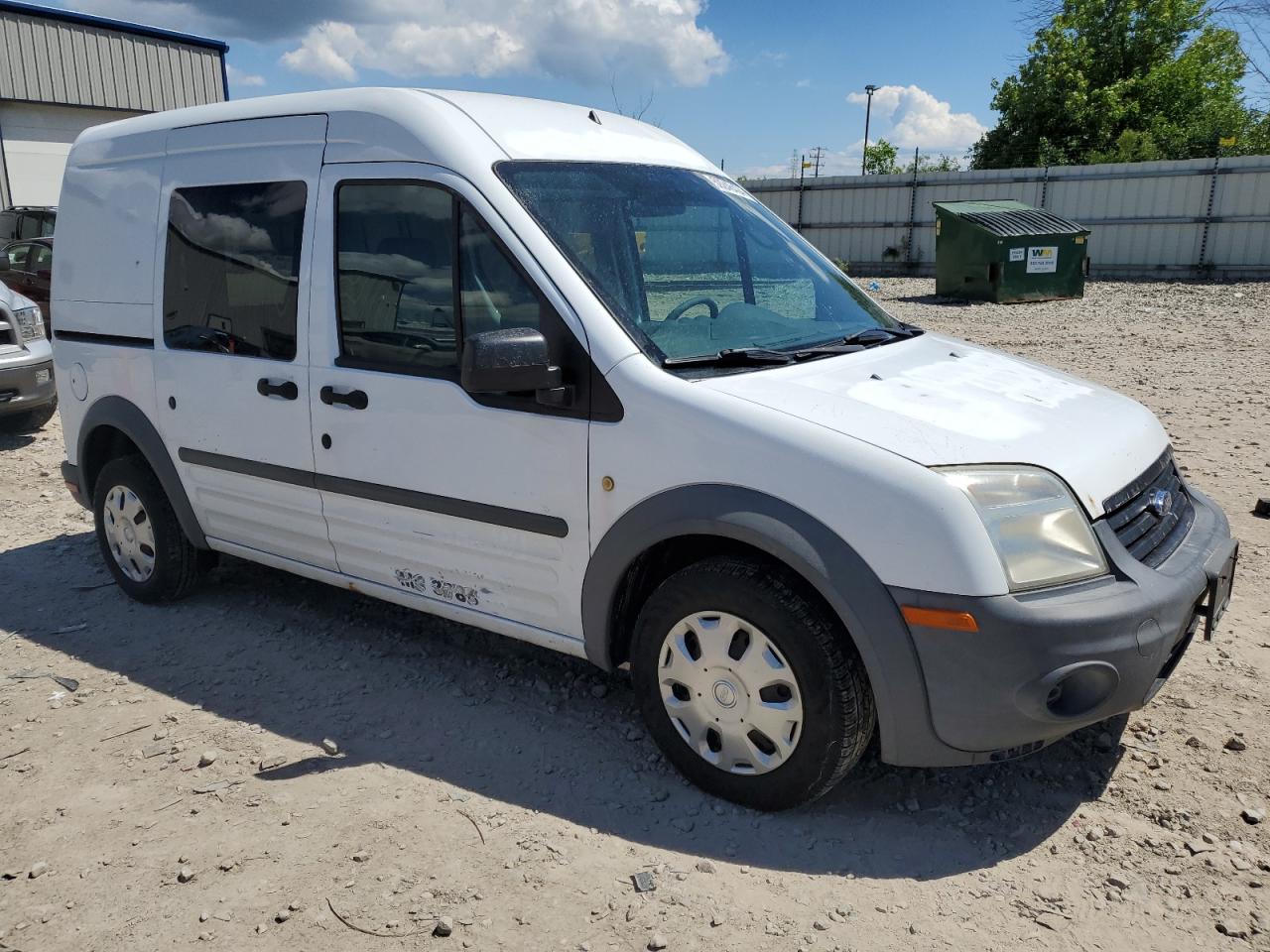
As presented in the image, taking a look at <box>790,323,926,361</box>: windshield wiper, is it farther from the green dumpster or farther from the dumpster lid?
the dumpster lid

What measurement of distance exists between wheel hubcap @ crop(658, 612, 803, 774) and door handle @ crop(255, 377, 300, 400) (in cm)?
175

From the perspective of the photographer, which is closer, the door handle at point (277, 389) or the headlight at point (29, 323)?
the door handle at point (277, 389)

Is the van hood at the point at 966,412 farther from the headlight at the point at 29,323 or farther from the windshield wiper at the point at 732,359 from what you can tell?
the headlight at the point at 29,323

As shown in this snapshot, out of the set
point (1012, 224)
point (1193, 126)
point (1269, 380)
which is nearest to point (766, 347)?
point (1269, 380)

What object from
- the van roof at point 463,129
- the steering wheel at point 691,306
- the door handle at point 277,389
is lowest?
the door handle at point 277,389

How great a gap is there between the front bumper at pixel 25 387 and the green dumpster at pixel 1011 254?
1397cm

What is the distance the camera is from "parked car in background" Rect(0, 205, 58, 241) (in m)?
12.5

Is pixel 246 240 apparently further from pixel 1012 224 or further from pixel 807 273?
pixel 1012 224

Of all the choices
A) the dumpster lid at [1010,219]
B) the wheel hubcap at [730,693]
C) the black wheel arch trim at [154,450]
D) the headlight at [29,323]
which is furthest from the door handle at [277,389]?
the dumpster lid at [1010,219]

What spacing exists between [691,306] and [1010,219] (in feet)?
51.3

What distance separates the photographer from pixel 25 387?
26.0 ft

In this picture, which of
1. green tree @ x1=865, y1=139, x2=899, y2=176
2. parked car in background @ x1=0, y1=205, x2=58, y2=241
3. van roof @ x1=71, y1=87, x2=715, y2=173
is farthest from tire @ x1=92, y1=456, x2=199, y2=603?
green tree @ x1=865, y1=139, x2=899, y2=176

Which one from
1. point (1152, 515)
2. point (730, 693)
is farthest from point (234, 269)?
point (1152, 515)

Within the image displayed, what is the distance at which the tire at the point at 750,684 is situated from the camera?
2750 millimetres
